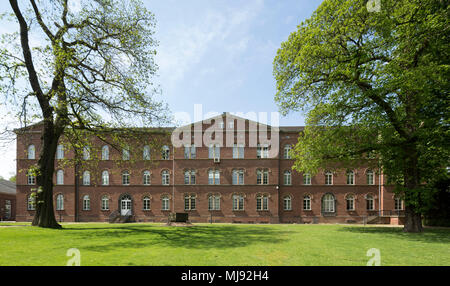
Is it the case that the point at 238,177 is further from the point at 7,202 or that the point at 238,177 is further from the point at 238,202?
the point at 7,202

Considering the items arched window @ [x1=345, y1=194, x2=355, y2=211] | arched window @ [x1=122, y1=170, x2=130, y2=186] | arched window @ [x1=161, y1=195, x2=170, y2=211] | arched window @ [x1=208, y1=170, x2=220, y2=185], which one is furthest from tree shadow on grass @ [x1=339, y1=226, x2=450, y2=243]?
arched window @ [x1=122, y1=170, x2=130, y2=186]

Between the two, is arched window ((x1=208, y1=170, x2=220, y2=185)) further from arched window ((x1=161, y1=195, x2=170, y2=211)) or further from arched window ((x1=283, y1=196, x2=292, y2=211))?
arched window ((x1=283, y1=196, x2=292, y2=211))

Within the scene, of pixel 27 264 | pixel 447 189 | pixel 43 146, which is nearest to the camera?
pixel 27 264

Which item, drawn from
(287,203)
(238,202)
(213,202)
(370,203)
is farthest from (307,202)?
(213,202)

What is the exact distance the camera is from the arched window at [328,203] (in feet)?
109

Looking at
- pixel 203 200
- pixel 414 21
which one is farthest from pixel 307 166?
pixel 203 200

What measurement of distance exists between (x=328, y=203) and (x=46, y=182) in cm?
2952

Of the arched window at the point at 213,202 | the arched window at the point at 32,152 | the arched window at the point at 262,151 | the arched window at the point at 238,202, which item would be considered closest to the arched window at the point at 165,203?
the arched window at the point at 213,202

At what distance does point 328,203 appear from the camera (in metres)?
33.3

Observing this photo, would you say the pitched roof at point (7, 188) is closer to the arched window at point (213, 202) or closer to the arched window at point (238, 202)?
the arched window at point (213, 202)

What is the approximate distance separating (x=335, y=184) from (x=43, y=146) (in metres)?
30.5

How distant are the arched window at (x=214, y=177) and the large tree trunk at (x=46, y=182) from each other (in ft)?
60.8

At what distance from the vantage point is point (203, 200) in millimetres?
33406
